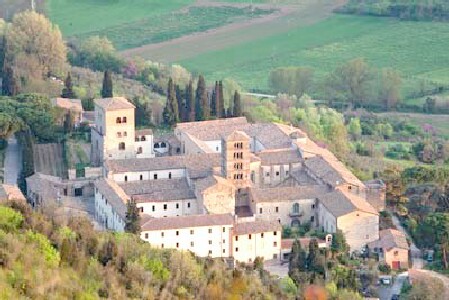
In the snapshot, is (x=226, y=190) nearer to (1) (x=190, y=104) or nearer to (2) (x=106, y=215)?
(2) (x=106, y=215)

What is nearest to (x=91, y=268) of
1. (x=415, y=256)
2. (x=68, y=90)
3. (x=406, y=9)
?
(x=415, y=256)

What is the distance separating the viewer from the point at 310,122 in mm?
66125

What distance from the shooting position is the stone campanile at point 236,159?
51.3 meters

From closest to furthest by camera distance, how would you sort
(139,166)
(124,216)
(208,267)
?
(208,267), (124,216), (139,166)

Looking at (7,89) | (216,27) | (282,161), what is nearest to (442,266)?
(282,161)

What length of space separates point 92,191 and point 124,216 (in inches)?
210

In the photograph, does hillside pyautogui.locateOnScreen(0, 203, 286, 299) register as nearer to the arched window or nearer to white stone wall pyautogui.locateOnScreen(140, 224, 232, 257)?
white stone wall pyautogui.locateOnScreen(140, 224, 232, 257)

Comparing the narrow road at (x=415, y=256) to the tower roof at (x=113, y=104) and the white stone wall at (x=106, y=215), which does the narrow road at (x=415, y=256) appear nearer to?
the white stone wall at (x=106, y=215)

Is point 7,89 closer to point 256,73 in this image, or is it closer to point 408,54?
point 256,73

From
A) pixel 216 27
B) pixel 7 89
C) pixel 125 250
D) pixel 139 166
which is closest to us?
pixel 125 250

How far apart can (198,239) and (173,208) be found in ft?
8.62

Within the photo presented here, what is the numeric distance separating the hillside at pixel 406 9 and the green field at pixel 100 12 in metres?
10.6

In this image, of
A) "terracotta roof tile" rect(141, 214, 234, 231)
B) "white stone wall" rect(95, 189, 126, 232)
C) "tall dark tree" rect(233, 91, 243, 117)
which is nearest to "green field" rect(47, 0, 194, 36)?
"tall dark tree" rect(233, 91, 243, 117)

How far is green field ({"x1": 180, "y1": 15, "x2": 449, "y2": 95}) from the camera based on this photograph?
281 feet
